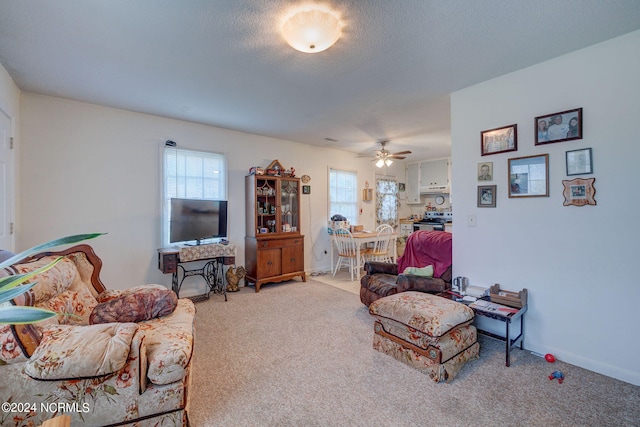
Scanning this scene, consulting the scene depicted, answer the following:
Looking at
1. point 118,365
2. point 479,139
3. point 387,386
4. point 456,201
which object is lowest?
point 387,386

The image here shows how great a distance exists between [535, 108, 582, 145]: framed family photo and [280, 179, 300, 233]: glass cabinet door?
3486 millimetres

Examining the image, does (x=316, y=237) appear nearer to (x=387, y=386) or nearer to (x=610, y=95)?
(x=387, y=386)

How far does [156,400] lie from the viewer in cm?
151

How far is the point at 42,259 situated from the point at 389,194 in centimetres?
638

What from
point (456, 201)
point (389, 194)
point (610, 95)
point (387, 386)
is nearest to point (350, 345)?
point (387, 386)

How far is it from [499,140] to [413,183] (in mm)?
4858

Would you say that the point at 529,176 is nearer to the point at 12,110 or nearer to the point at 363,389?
the point at 363,389

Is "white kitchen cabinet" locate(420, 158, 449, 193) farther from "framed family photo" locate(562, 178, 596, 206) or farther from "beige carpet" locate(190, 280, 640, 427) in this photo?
"beige carpet" locate(190, 280, 640, 427)

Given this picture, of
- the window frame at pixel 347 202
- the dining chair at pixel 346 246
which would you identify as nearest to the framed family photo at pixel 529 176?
the dining chair at pixel 346 246

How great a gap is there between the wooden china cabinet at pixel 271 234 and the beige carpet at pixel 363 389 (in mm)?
1601

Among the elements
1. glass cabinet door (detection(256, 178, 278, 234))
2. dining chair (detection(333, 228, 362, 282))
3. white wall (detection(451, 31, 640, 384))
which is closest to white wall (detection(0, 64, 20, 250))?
glass cabinet door (detection(256, 178, 278, 234))

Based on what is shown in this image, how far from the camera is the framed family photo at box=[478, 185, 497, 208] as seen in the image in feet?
8.93

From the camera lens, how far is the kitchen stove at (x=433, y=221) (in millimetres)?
6826

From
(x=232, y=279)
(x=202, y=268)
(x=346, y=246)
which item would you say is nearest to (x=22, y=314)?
(x=202, y=268)
